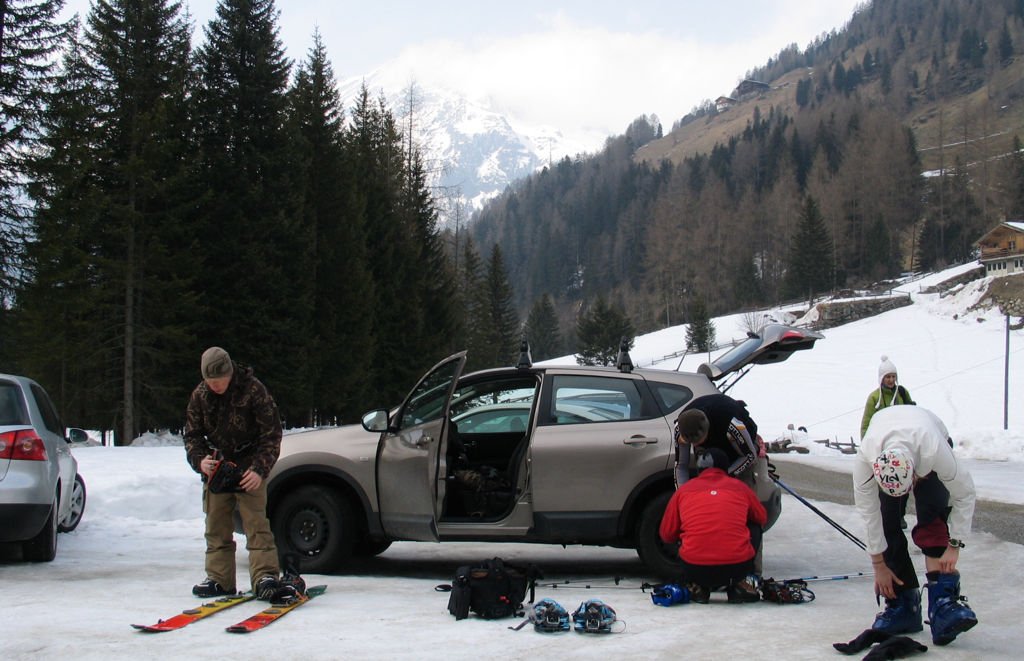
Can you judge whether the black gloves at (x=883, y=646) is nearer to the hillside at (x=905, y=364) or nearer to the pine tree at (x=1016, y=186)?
the hillside at (x=905, y=364)

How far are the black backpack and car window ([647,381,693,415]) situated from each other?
2326 mm

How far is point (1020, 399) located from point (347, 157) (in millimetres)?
39075

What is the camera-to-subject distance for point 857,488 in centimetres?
479

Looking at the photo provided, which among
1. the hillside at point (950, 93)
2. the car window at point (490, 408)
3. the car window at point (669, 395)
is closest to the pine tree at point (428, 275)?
the car window at point (490, 408)

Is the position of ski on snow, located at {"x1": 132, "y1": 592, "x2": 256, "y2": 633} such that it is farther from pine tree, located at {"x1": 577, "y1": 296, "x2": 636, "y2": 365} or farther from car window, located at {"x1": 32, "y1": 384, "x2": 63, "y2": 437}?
pine tree, located at {"x1": 577, "y1": 296, "x2": 636, "y2": 365}

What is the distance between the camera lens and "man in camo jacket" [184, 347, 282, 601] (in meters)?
6.16

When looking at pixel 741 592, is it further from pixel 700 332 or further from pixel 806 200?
pixel 806 200

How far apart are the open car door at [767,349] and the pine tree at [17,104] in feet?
68.7

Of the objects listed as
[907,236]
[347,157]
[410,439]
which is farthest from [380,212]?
[907,236]

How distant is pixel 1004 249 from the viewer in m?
89.4

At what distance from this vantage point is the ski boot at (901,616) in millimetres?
4945

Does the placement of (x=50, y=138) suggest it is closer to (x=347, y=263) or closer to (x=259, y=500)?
(x=347, y=263)

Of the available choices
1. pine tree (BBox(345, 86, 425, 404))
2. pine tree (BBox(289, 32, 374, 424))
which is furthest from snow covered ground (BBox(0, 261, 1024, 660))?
pine tree (BBox(345, 86, 425, 404))

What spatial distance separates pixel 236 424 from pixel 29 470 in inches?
92.0
